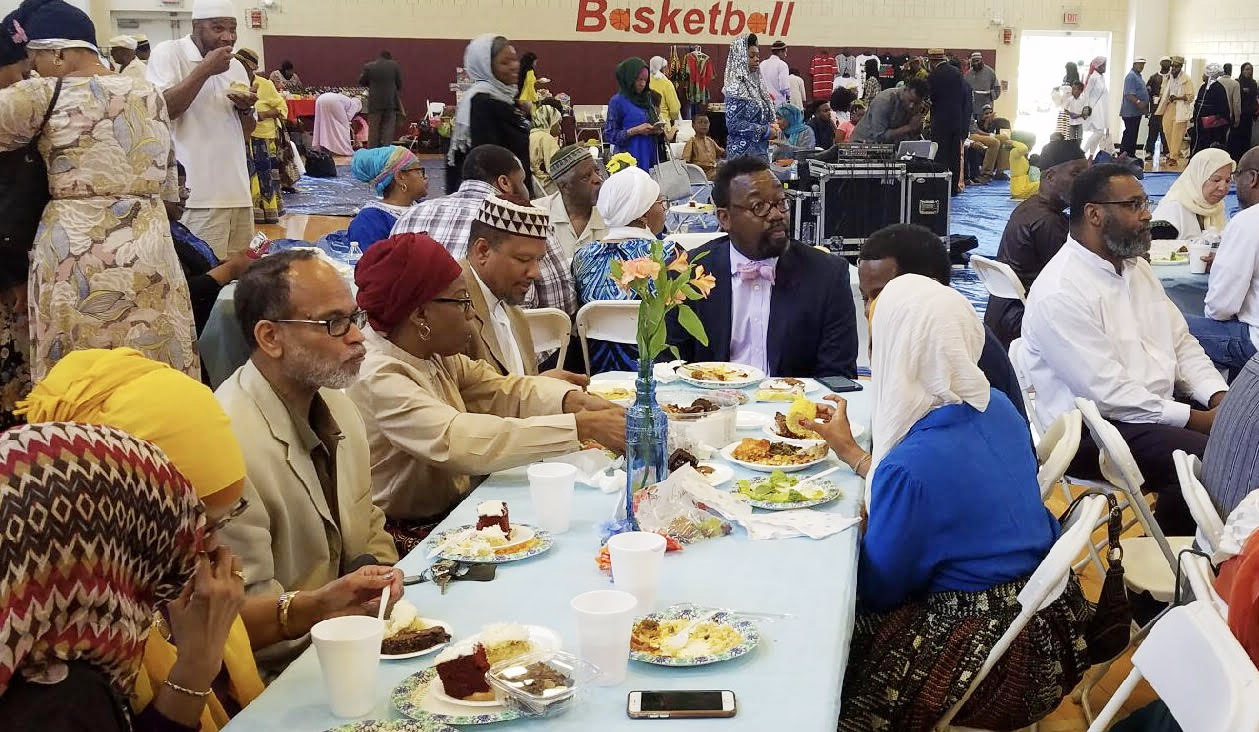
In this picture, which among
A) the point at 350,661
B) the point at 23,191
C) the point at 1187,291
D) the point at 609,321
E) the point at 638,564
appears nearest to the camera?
the point at 350,661

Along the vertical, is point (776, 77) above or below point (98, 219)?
above

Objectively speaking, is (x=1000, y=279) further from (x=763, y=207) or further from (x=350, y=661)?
(x=350, y=661)

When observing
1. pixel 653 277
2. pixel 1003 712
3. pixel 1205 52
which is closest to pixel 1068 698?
pixel 1003 712

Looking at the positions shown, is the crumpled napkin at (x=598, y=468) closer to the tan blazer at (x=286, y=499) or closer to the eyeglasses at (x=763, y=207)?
the tan blazer at (x=286, y=499)

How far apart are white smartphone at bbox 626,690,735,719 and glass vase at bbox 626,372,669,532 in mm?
756

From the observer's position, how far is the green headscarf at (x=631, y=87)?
435 inches

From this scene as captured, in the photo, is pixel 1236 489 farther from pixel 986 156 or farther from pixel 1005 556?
pixel 986 156

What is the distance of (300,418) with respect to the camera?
7.84 feet

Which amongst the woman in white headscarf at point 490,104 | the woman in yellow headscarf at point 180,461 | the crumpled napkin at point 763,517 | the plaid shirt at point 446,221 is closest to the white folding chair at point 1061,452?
the crumpled napkin at point 763,517

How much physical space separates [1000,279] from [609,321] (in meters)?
1.81

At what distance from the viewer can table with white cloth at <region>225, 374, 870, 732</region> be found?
1669 mm

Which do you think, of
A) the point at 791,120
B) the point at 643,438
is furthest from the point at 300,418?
the point at 791,120

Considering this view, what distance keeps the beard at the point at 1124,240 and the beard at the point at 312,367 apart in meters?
2.90

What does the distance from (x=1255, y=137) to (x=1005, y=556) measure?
19.0m
